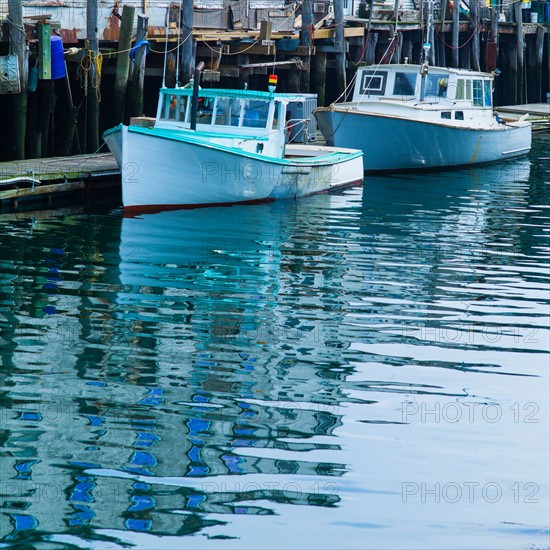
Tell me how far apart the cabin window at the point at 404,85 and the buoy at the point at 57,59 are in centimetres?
924

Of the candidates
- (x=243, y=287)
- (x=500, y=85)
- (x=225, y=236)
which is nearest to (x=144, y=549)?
(x=243, y=287)

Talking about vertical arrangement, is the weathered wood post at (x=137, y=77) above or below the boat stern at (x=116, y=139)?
above

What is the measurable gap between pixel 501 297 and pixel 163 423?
634 centimetres

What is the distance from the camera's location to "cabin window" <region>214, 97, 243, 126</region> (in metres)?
20.6

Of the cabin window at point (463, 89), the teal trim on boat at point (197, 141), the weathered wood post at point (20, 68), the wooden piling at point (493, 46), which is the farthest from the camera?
the wooden piling at point (493, 46)

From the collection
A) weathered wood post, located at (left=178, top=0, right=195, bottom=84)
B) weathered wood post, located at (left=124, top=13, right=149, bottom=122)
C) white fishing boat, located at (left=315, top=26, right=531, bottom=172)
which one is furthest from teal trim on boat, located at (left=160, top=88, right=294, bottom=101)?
white fishing boat, located at (left=315, top=26, right=531, bottom=172)

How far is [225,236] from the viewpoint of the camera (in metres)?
17.6

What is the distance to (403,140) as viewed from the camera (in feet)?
86.7

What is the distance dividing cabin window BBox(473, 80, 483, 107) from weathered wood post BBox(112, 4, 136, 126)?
33.0 ft

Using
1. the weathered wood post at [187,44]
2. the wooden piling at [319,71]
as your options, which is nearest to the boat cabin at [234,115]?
the weathered wood post at [187,44]

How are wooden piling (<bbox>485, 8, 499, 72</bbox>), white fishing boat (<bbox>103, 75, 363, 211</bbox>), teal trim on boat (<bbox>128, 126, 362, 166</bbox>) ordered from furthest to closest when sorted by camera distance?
wooden piling (<bbox>485, 8, 499, 72</bbox>), white fishing boat (<bbox>103, 75, 363, 211</bbox>), teal trim on boat (<bbox>128, 126, 362, 166</bbox>)

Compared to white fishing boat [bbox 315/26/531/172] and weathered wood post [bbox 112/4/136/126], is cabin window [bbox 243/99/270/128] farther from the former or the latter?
white fishing boat [bbox 315/26/531/172]

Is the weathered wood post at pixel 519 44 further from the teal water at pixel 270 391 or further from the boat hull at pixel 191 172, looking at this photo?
the teal water at pixel 270 391

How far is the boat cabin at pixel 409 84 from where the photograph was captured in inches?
1071
